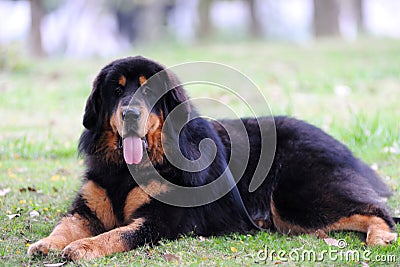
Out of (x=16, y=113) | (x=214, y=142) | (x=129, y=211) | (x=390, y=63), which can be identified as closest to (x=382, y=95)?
(x=390, y=63)

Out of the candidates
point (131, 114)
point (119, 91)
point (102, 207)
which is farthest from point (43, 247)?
point (119, 91)

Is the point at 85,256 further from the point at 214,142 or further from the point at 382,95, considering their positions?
the point at 382,95

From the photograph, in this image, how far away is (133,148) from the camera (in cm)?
518

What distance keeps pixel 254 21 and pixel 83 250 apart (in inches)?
970

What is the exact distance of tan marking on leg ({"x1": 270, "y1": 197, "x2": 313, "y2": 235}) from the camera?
5.59 meters

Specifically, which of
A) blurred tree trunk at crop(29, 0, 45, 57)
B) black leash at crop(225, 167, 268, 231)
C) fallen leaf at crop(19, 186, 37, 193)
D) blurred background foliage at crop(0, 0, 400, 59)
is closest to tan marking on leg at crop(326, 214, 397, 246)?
black leash at crop(225, 167, 268, 231)

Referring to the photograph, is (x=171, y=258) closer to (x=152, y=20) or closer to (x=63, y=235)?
(x=63, y=235)

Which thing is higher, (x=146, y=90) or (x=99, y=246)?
(x=146, y=90)

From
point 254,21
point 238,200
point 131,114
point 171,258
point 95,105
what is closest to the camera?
point 171,258

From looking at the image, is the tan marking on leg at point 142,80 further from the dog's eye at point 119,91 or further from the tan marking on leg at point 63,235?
the tan marking on leg at point 63,235

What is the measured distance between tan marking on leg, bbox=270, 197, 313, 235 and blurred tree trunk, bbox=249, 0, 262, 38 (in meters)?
22.6

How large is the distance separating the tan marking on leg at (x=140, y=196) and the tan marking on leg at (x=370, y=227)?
163 centimetres

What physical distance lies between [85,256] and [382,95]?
10.6m

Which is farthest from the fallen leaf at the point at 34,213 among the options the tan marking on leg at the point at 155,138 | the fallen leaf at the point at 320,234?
the fallen leaf at the point at 320,234
